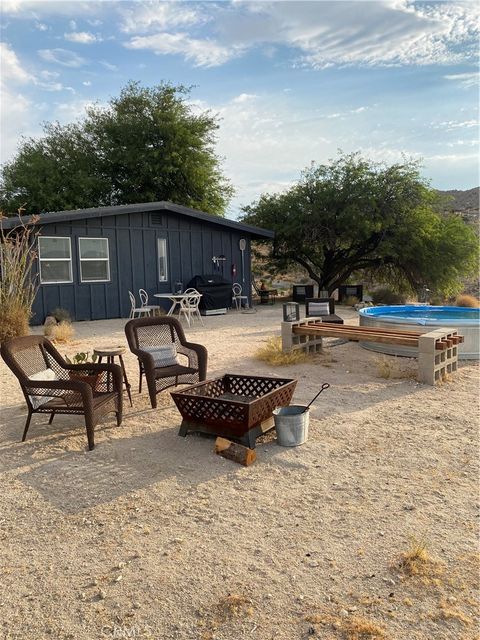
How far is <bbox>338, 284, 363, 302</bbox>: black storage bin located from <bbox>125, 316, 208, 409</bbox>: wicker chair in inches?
482

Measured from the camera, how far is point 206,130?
930 inches

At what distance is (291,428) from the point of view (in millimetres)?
3904

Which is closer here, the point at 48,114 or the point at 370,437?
the point at 370,437

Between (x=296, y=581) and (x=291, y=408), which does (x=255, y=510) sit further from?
(x=291, y=408)

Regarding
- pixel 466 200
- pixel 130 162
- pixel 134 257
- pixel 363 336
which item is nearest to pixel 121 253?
pixel 134 257

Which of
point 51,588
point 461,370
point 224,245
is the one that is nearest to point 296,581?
point 51,588

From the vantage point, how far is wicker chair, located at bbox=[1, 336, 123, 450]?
3.89m

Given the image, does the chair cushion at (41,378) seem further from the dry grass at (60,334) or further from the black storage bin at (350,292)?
the black storage bin at (350,292)

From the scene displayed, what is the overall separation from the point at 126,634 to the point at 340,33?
7571 mm

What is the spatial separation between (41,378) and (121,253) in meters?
9.21

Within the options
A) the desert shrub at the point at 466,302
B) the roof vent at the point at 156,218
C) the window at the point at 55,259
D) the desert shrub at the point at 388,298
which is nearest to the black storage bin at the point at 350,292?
the desert shrub at the point at 388,298

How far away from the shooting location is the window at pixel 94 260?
41.2 ft

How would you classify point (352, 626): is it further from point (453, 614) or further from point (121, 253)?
point (121, 253)

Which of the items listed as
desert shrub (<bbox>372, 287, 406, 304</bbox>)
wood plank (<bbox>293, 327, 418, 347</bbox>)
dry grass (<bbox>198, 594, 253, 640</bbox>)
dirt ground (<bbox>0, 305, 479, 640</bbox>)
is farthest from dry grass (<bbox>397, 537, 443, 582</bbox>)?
desert shrub (<bbox>372, 287, 406, 304</bbox>)
